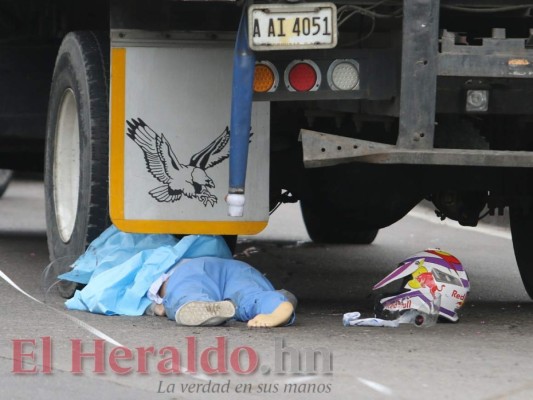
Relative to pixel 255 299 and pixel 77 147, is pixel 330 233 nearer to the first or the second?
pixel 77 147

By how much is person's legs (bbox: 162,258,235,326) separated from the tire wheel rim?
114cm

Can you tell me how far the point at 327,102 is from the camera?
18.8 ft

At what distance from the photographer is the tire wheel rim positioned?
688 centimetres

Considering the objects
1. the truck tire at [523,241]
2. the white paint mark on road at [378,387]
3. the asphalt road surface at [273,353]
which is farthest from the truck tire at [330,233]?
the white paint mark on road at [378,387]

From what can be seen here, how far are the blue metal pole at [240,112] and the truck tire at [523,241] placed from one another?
186 cm

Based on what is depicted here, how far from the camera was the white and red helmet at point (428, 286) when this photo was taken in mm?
5734

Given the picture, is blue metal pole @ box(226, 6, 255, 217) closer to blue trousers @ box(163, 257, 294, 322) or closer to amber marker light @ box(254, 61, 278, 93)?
amber marker light @ box(254, 61, 278, 93)

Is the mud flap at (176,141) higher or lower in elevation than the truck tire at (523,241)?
higher

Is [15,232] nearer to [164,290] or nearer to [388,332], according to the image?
[164,290]

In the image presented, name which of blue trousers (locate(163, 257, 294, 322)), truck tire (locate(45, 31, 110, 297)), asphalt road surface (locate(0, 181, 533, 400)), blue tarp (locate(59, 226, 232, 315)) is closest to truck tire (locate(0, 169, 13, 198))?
asphalt road surface (locate(0, 181, 533, 400))

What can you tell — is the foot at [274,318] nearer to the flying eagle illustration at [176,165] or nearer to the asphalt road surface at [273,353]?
the asphalt road surface at [273,353]

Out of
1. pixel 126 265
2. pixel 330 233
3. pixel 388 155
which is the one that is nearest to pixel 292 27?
pixel 388 155

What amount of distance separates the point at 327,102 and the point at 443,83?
57cm

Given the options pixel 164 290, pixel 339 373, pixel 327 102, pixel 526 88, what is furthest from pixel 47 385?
pixel 526 88
